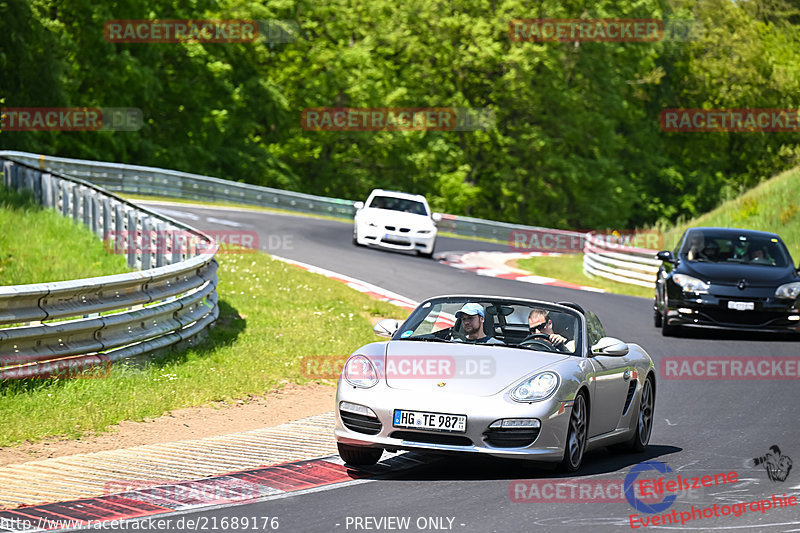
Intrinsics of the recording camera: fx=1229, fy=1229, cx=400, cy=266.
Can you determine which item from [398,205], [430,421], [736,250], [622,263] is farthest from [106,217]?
[622,263]

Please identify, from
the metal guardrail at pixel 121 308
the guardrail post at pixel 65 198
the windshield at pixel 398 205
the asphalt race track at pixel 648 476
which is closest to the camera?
the asphalt race track at pixel 648 476

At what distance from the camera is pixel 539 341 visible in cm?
930

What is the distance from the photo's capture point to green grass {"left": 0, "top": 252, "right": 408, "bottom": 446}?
9898mm

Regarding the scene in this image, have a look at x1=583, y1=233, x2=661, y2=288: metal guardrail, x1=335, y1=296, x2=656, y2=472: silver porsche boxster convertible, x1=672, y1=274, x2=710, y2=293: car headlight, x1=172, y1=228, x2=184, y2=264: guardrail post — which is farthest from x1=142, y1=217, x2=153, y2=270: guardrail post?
x1=583, y1=233, x2=661, y2=288: metal guardrail

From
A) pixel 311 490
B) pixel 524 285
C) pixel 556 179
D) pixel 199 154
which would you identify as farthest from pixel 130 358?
pixel 556 179

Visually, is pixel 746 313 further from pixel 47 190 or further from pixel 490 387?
pixel 47 190

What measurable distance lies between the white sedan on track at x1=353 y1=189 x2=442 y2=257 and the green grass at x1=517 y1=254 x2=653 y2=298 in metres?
2.90

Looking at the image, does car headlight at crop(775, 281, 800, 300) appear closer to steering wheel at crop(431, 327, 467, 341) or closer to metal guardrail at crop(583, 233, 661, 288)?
metal guardrail at crop(583, 233, 661, 288)

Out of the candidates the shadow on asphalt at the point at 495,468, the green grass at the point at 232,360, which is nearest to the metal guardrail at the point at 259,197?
the green grass at the point at 232,360

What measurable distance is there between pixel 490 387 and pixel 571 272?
24.7m

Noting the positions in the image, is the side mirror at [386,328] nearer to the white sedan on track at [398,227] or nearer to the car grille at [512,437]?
the car grille at [512,437]

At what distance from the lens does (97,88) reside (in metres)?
52.3

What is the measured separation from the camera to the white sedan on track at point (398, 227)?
29.8m

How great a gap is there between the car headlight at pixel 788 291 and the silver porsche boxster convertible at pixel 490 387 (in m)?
8.70
